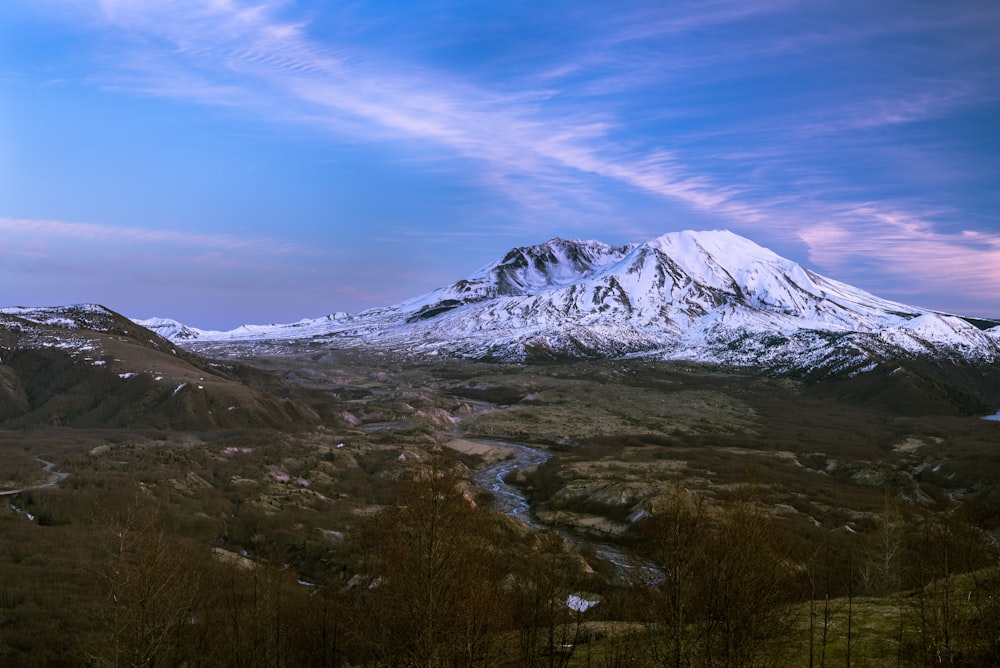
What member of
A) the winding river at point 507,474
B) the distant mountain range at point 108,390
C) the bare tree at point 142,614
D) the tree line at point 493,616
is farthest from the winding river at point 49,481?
the winding river at point 507,474

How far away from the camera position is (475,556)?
22.8 m

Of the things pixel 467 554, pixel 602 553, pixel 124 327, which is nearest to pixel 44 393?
pixel 124 327

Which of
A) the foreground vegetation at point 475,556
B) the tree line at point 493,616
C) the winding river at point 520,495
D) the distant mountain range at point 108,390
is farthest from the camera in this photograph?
the distant mountain range at point 108,390

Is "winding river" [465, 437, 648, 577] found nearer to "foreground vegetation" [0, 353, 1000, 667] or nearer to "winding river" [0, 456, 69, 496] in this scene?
"foreground vegetation" [0, 353, 1000, 667]

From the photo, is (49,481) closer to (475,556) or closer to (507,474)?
(475,556)

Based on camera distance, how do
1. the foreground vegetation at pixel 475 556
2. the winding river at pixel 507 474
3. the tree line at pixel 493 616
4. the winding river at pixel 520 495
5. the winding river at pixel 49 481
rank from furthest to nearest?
the winding river at pixel 507 474, the winding river at pixel 520 495, the winding river at pixel 49 481, the foreground vegetation at pixel 475 556, the tree line at pixel 493 616

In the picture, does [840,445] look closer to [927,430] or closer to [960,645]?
[927,430]

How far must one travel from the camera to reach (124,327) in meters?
129

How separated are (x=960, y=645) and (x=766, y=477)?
63.1 m

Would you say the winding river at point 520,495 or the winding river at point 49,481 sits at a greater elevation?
the winding river at point 49,481

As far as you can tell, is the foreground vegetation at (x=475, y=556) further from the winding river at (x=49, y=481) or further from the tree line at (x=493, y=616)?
the winding river at (x=49, y=481)

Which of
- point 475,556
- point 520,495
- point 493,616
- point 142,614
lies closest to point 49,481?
point 142,614

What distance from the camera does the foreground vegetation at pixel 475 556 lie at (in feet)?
70.0

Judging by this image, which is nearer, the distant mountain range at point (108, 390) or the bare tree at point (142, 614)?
the bare tree at point (142, 614)
